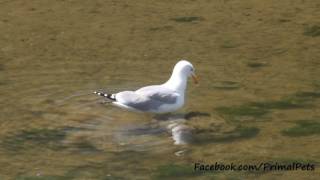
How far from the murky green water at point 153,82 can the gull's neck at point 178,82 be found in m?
0.26

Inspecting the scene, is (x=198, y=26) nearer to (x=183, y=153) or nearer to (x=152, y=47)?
(x=152, y=47)

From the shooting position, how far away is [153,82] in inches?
498

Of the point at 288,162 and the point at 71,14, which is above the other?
the point at 71,14

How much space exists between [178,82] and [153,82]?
974 mm

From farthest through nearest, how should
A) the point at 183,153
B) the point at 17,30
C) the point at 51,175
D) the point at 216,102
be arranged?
the point at 17,30, the point at 216,102, the point at 183,153, the point at 51,175

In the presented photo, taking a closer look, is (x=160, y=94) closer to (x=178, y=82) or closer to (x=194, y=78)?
(x=178, y=82)

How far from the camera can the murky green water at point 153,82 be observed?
9.92 m

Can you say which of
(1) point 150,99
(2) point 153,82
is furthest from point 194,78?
(1) point 150,99

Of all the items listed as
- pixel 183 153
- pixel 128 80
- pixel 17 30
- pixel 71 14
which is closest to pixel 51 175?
pixel 183 153

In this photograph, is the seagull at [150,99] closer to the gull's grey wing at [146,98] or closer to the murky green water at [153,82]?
the gull's grey wing at [146,98]

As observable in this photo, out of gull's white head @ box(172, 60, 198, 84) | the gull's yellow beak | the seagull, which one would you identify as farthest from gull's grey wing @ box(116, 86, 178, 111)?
the gull's yellow beak

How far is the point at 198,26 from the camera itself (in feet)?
52.2

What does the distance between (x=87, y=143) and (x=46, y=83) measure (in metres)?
2.38

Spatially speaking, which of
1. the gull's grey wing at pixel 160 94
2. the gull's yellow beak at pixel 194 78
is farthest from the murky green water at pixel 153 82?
the gull's grey wing at pixel 160 94
